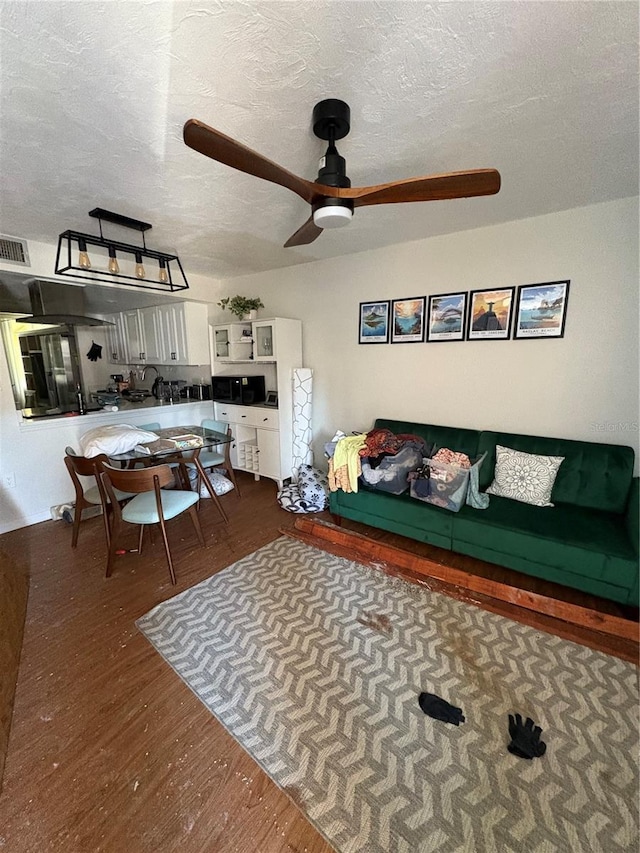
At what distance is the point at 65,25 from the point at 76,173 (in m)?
1.00

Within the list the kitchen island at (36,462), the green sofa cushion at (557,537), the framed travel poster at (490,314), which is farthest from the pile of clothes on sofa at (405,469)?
the kitchen island at (36,462)

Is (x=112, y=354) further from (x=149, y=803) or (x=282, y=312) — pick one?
(x=149, y=803)

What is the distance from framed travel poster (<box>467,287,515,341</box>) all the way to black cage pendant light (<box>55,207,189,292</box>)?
97.9 inches

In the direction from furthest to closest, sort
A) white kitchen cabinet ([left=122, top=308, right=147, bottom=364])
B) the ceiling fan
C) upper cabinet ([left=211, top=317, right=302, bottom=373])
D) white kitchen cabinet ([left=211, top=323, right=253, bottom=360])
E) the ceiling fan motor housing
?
1. white kitchen cabinet ([left=122, top=308, right=147, bottom=364])
2. white kitchen cabinet ([left=211, top=323, right=253, bottom=360])
3. upper cabinet ([left=211, top=317, right=302, bottom=373])
4. the ceiling fan motor housing
5. the ceiling fan

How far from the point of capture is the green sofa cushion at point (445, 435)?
9.32 feet

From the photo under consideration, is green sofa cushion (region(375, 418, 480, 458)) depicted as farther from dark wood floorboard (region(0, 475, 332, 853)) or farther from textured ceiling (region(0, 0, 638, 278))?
dark wood floorboard (region(0, 475, 332, 853))

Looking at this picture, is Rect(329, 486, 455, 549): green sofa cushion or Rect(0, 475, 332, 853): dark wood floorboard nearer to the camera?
Rect(0, 475, 332, 853): dark wood floorboard

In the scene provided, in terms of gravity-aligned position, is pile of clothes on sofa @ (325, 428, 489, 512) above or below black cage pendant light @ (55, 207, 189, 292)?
below

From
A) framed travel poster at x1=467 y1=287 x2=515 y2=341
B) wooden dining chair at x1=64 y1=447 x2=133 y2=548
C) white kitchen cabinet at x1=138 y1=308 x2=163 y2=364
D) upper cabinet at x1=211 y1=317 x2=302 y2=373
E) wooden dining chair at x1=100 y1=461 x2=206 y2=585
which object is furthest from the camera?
white kitchen cabinet at x1=138 y1=308 x2=163 y2=364

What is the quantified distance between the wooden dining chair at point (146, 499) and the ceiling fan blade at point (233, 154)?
1693 mm

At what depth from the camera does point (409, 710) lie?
144 cm

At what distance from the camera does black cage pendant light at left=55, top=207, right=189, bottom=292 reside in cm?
247

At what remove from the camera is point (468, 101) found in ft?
4.48

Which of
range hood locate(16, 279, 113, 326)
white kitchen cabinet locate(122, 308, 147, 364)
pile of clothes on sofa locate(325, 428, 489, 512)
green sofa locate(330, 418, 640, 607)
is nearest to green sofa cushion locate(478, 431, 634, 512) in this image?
green sofa locate(330, 418, 640, 607)
